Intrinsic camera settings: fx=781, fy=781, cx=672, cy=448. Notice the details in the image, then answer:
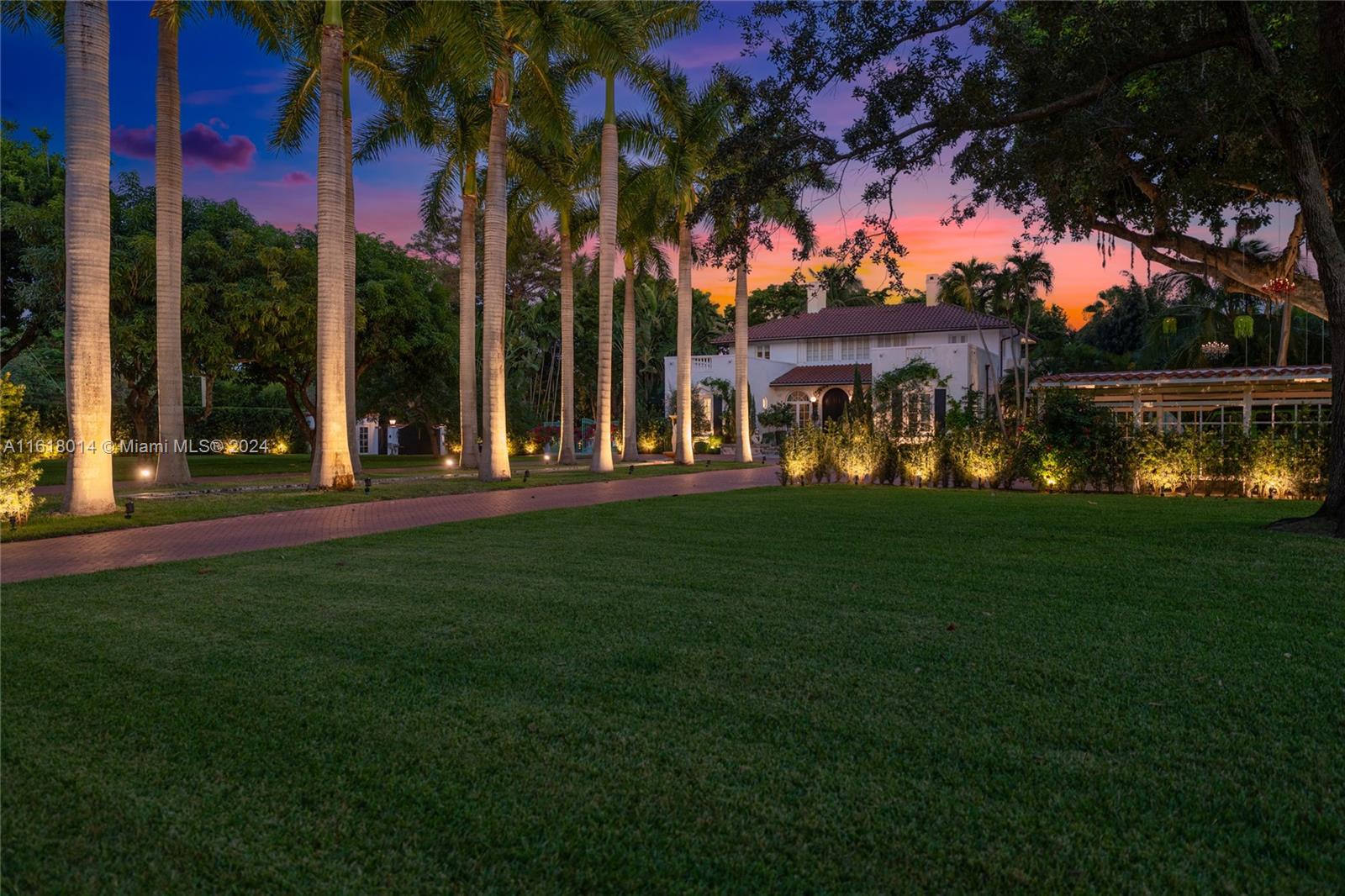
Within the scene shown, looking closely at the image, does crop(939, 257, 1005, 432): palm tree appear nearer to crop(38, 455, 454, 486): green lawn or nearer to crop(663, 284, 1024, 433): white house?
crop(663, 284, 1024, 433): white house

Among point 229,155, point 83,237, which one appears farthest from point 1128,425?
point 229,155

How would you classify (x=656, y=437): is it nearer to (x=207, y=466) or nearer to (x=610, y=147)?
(x=610, y=147)

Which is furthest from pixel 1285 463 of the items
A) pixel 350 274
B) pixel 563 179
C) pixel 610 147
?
pixel 350 274

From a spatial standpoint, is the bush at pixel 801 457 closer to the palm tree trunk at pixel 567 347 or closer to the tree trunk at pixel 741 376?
the tree trunk at pixel 741 376

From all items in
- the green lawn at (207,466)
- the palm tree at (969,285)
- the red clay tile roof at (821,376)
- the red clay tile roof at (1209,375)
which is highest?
the palm tree at (969,285)

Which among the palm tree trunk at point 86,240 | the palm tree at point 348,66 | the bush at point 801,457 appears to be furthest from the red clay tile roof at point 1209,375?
the palm tree trunk at point 86,240

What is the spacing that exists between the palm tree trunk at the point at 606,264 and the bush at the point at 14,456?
45.2ft

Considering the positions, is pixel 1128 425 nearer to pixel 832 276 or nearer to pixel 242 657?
pixel 832 276

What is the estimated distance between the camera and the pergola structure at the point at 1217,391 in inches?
725

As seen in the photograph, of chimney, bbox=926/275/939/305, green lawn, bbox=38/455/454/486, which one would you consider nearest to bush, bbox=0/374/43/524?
green lawn, bbox=38/455/454/486

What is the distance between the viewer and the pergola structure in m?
18.4

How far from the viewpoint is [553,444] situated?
3819 cm

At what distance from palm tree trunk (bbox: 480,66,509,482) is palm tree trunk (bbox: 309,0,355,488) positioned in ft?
13.2

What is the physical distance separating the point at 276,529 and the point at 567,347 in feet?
55.5
